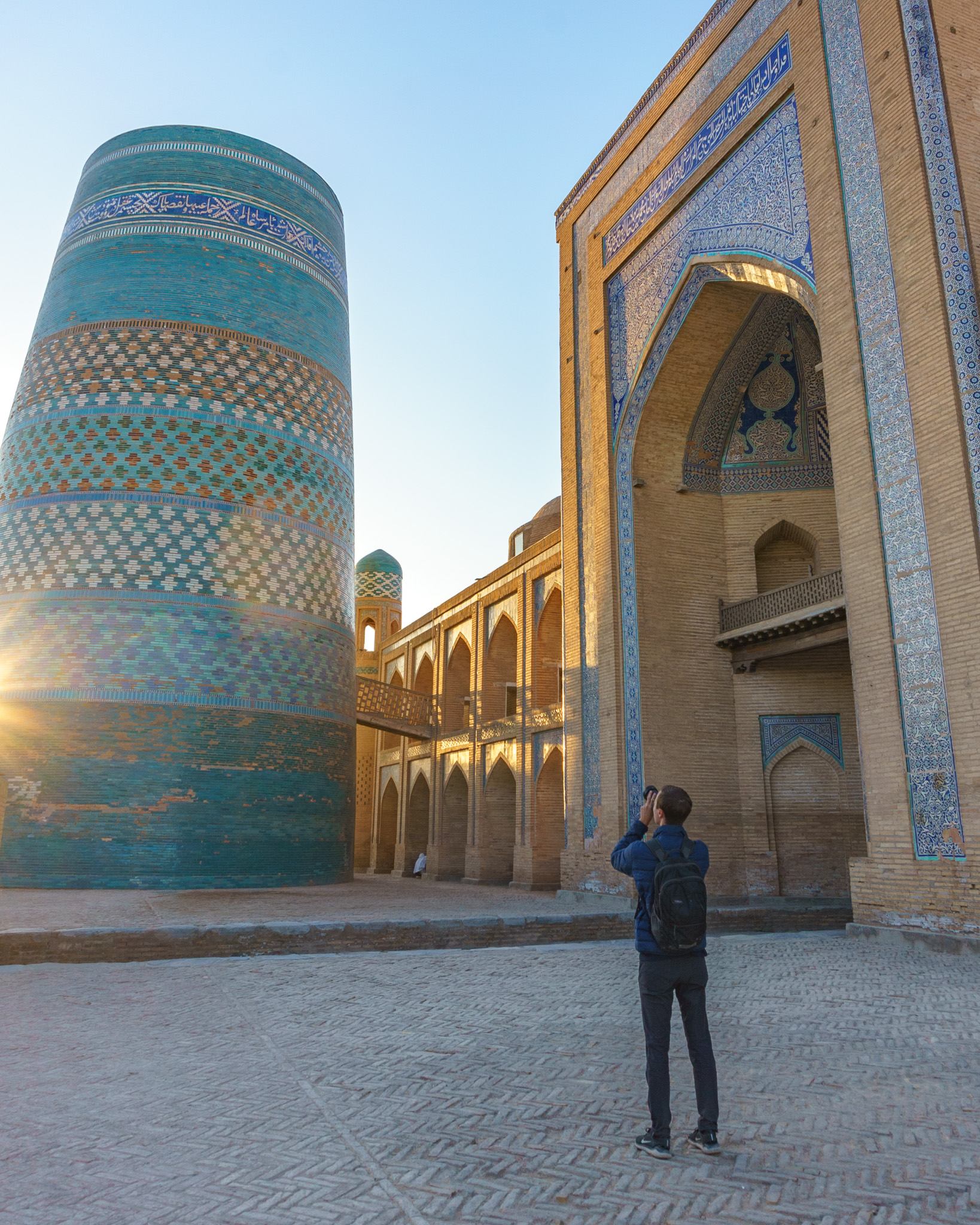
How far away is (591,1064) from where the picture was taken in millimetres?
3000

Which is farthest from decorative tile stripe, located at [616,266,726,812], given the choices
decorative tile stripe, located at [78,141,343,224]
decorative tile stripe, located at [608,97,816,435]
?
decorative tile stripe, located at [78,141,343,224]

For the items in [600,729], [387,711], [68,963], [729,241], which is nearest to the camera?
[68,963]

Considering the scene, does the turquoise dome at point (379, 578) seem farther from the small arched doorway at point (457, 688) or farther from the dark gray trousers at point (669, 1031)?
the dark gray trousers at point (669, 1031)

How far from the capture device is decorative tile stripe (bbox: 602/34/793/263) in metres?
9.22

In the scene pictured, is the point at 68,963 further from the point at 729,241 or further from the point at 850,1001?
the point at 729,241

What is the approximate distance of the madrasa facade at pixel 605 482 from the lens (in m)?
7.38

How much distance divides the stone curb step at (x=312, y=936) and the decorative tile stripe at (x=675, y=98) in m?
8.82

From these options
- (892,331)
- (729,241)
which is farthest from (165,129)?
(892,331)

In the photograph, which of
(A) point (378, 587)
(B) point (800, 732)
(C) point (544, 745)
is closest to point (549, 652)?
(C) point (544, 745)

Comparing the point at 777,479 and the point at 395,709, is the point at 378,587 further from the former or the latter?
the point at 777,479

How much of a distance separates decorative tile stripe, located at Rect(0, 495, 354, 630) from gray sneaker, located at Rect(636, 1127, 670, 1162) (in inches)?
398

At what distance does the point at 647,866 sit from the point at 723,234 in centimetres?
893

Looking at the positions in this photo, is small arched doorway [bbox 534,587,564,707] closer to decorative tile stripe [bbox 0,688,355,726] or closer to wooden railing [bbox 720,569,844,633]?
wooden railing [bbox 720,569,844,633]

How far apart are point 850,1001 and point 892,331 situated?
5.16m
